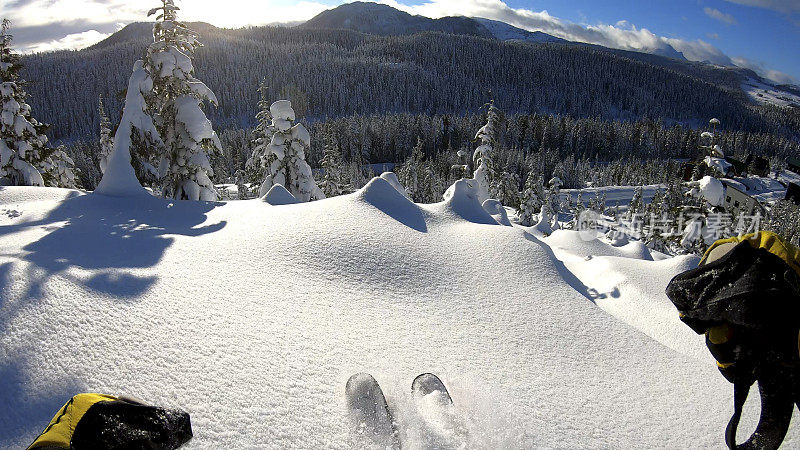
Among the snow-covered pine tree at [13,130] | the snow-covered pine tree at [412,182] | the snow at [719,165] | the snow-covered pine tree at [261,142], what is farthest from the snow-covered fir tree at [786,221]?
the snow-covered pine tree at [13,130]

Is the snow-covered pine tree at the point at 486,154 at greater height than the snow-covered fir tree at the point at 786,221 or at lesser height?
greater

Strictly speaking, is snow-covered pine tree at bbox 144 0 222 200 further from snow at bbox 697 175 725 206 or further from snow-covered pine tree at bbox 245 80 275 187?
snow at bbox 697 175 725 206

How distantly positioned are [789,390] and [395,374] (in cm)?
280

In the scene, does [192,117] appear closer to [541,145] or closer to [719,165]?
[719,165]

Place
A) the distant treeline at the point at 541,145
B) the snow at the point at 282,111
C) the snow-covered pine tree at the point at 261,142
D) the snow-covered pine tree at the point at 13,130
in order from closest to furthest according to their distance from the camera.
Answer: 1. the snow-covered pine tree at the point at 13,130
2. the snow at the point at 282,111
3. the snow-covered pine tree at the point at 261,142
4. the distant treeline at the point at 541,145

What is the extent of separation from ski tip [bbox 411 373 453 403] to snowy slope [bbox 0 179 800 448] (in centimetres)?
11

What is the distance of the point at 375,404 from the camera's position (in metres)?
3.09

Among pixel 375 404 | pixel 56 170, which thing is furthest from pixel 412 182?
pixel 375 404

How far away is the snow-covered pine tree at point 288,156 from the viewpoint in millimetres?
19891

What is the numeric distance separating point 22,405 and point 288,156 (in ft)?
60.9

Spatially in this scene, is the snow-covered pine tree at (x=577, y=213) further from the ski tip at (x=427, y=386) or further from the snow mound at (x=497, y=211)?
the ski tip at (x=427, y=386)

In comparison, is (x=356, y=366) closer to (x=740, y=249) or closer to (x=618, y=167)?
(x=740, y=249)

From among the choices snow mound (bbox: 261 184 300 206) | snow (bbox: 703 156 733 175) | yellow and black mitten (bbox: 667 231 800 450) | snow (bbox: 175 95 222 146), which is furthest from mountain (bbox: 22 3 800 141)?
yellow and black mitten (bbox: 667 231 800 450)

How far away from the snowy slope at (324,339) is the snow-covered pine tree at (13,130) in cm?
1762
